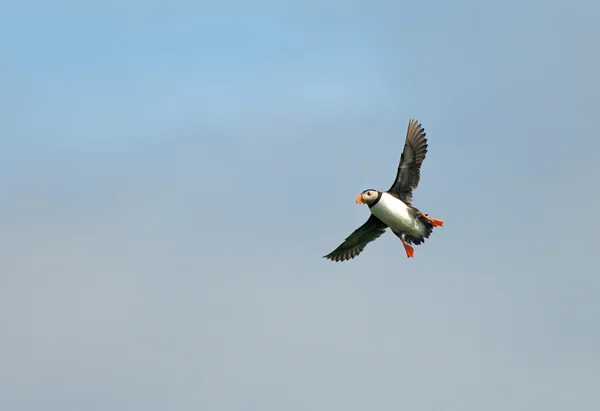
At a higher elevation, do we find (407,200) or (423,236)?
(407,200)

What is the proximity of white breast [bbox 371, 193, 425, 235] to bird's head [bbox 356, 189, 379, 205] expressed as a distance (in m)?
0.23

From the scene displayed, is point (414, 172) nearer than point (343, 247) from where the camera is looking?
Yes

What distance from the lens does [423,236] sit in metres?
34.6

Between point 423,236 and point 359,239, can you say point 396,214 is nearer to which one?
point 423,236

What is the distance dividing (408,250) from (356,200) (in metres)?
2.81

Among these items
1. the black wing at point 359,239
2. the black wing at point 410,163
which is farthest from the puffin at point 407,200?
the black wing at point 359,239

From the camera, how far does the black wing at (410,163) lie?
112 ft

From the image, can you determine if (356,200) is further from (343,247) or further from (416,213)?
(343,247)

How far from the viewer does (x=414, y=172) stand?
34375 millimetres

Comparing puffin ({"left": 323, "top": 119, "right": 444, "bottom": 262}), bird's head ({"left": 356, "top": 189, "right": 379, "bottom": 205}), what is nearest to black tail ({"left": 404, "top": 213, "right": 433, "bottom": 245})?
puffin ({"left": 323, "top": 119, "right": 444, "bottom": 262})

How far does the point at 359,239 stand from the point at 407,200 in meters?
3.29

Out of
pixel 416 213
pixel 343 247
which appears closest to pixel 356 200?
pixel 416 213

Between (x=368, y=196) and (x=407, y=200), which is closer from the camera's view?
(x=368, y=196)

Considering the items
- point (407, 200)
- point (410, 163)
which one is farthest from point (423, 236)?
point (410, 163)
